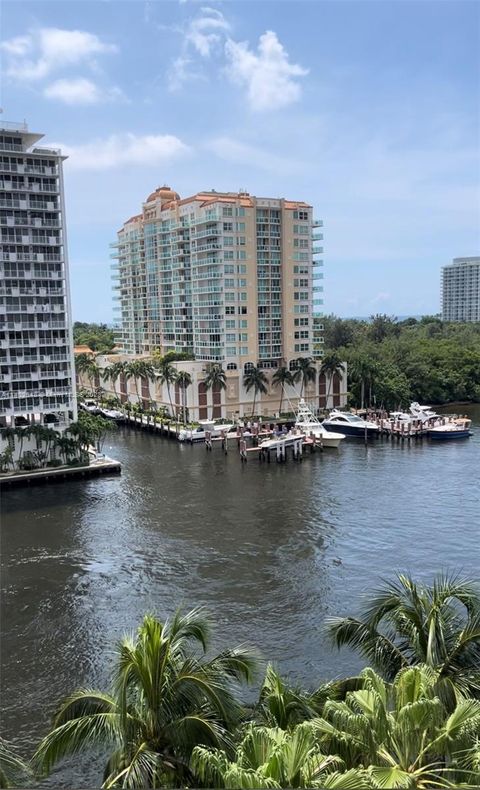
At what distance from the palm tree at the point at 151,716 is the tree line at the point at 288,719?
2 cm

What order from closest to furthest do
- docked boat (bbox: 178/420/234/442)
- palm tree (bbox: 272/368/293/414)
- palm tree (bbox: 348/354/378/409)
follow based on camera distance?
docked boat (bbox: 178/420/234/442) → palm tree (bbox: 272/368/293/414) → palm tree (bbox: 348/354/378/409)

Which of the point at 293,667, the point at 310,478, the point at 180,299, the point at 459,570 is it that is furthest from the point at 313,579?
the point at 180,299

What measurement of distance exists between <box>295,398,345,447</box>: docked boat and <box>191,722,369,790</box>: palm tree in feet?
171

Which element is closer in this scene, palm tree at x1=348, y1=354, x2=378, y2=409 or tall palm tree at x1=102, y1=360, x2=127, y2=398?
palm tree at x1=348, y1=354, x2=378, y2=409

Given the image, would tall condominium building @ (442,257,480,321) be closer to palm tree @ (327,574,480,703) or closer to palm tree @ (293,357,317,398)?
palm tree @ (293,357,317,398)

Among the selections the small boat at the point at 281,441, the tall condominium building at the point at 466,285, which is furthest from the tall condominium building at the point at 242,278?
the tall condominium building at the point at 466,285

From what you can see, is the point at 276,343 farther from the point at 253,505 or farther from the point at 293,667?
the point at 293,667

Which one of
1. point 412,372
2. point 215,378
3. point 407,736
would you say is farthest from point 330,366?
point 407,736

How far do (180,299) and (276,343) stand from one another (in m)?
14.1

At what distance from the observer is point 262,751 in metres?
8.23

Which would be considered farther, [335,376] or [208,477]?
[335,376]

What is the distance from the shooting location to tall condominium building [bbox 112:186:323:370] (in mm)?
71875

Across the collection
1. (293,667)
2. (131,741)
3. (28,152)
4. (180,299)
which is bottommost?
(293,667)

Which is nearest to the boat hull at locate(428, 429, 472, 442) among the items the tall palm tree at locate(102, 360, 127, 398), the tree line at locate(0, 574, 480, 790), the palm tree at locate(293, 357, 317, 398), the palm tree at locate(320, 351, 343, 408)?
the palm tree at locate(293, 357, 317, 398)
